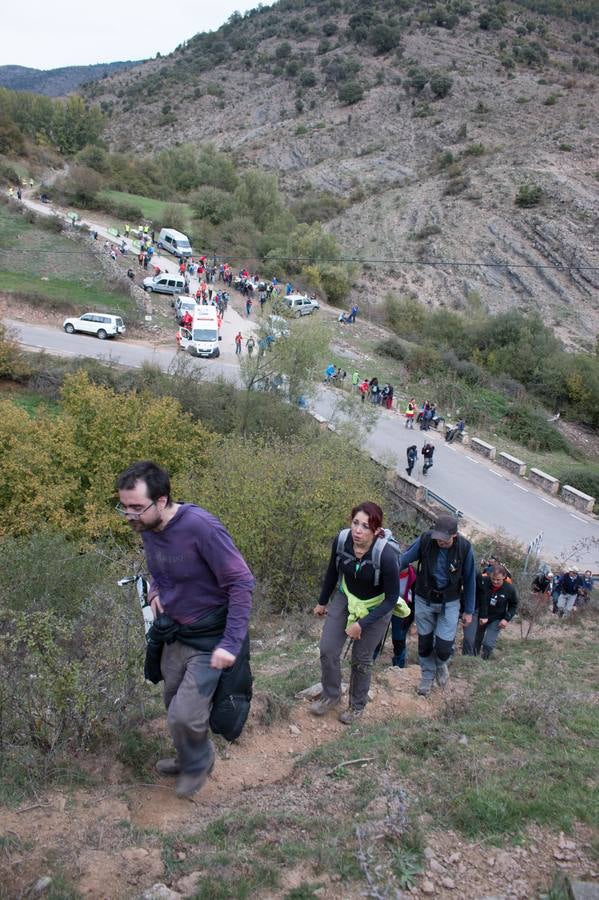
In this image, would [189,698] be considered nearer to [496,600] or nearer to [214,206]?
[496,600]

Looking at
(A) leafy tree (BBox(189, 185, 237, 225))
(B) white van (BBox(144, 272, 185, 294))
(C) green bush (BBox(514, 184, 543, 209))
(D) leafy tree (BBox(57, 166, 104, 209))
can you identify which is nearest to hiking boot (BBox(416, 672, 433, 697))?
(B) white van (BBox(144, 272, 185, 294))

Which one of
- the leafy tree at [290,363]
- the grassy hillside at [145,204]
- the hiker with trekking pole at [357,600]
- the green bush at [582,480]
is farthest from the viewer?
the grassy hillside at [145,204]

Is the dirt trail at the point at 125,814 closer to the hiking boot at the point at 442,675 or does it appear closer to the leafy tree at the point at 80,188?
the hiking boot at the point at 442,675

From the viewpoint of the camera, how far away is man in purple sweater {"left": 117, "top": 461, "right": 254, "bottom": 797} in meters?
3.43

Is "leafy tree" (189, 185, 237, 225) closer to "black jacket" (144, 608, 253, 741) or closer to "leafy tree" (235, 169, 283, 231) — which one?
"leafy tree" (235, 169, 283, 231)

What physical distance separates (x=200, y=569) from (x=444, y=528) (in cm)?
230

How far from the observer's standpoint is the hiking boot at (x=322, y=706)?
5195 mm

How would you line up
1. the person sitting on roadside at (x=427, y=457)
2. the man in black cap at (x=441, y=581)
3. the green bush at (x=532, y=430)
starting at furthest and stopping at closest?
the green bush at (x=532, y=430) < the person sitting on roadside at (x=427, y=457) < the man in black cap at (x=441, y=581)

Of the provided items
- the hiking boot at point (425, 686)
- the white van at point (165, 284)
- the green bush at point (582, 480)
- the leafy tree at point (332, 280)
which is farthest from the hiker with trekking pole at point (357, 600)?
the leafy tree at point (332, 280)

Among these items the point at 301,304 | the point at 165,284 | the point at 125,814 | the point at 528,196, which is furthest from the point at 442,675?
the point at 528,196

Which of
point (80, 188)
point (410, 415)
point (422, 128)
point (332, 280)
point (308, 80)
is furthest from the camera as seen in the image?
point (308, 80)

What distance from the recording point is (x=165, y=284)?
3722 centimetres

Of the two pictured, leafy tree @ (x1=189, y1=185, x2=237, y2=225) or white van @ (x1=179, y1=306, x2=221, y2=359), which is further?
leafy tree @ (x1=189, y1=185, x2=237, y2=225)

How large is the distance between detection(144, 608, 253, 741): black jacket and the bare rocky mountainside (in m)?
45.6
